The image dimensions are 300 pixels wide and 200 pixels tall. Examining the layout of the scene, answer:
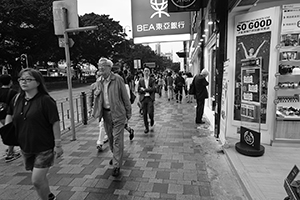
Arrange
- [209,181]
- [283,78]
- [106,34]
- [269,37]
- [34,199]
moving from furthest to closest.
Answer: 1. [106,34]
2. [283,78]
3. [269,37]
4. [209,181]
5. [34,199]

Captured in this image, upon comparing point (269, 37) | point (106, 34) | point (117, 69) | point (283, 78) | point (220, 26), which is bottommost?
point (283, 78)

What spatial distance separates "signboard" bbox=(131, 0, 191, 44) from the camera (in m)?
6.65

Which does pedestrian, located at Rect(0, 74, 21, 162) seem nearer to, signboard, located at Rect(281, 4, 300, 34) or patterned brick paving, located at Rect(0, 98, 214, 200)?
patterned brick paving, located at Rect(0, 98, 214, 200)

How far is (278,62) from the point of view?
4.05m

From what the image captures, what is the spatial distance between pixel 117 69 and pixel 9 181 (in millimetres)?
2917

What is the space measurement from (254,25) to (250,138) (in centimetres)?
234

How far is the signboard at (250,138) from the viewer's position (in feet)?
12.3

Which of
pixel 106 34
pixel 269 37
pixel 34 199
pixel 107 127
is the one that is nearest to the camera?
pixel 34 199

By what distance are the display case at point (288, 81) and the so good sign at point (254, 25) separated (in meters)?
0.42

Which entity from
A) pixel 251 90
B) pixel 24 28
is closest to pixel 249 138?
pixel 251 90

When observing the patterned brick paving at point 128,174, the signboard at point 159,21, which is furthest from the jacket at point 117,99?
the signboard at point 159,21

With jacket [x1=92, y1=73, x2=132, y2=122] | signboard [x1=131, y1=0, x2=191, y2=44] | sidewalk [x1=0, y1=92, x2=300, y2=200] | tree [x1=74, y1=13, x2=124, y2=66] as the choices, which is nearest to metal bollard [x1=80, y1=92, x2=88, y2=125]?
sidewalk [x1=0, y1=92, x2=300, y2=200]

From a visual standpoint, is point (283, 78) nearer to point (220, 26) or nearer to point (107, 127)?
point (220, 26)

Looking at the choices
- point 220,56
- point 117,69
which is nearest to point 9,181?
point 117,69
